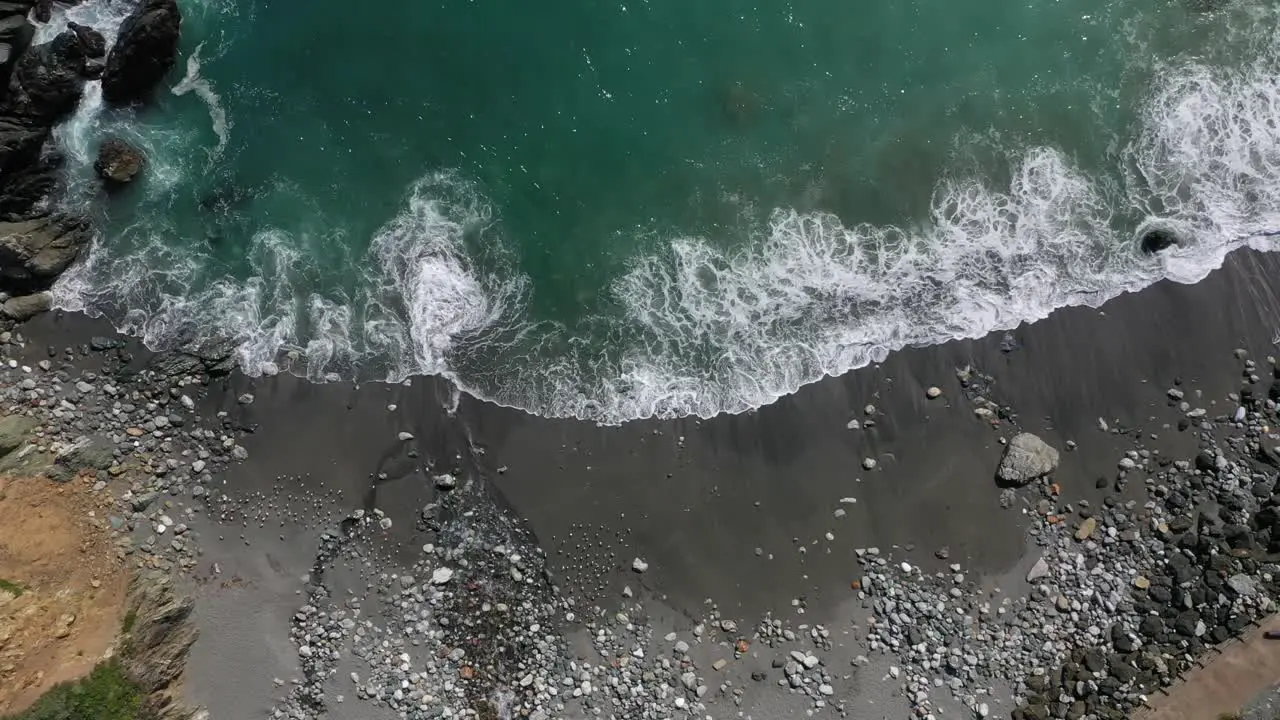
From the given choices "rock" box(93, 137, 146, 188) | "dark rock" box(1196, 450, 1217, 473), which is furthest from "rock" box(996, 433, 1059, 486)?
"rock" box(93, 137, 146, 188)

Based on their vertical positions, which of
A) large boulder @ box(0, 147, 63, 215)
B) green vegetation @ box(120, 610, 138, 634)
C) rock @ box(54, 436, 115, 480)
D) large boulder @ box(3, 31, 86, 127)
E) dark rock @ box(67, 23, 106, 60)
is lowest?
green vegetation @ box(120, 610, 138, 634)

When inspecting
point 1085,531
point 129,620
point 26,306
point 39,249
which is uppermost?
point 39,249

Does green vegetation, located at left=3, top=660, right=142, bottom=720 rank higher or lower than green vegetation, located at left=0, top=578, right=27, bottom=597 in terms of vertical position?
lower

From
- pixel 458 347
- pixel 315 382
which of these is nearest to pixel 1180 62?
pixel 458 347

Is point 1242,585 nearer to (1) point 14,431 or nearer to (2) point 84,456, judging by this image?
(2) point 84,456

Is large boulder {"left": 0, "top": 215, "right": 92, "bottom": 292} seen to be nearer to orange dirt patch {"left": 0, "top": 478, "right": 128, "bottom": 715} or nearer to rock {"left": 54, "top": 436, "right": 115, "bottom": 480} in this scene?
rock {"left": 54, "top": 436, "right": 115, "bottom": 480}

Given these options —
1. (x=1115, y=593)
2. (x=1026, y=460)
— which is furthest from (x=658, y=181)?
(x=1115, y=593)

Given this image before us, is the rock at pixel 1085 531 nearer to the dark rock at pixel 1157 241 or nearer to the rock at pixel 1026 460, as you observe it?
the rock at pixel 1026 460
